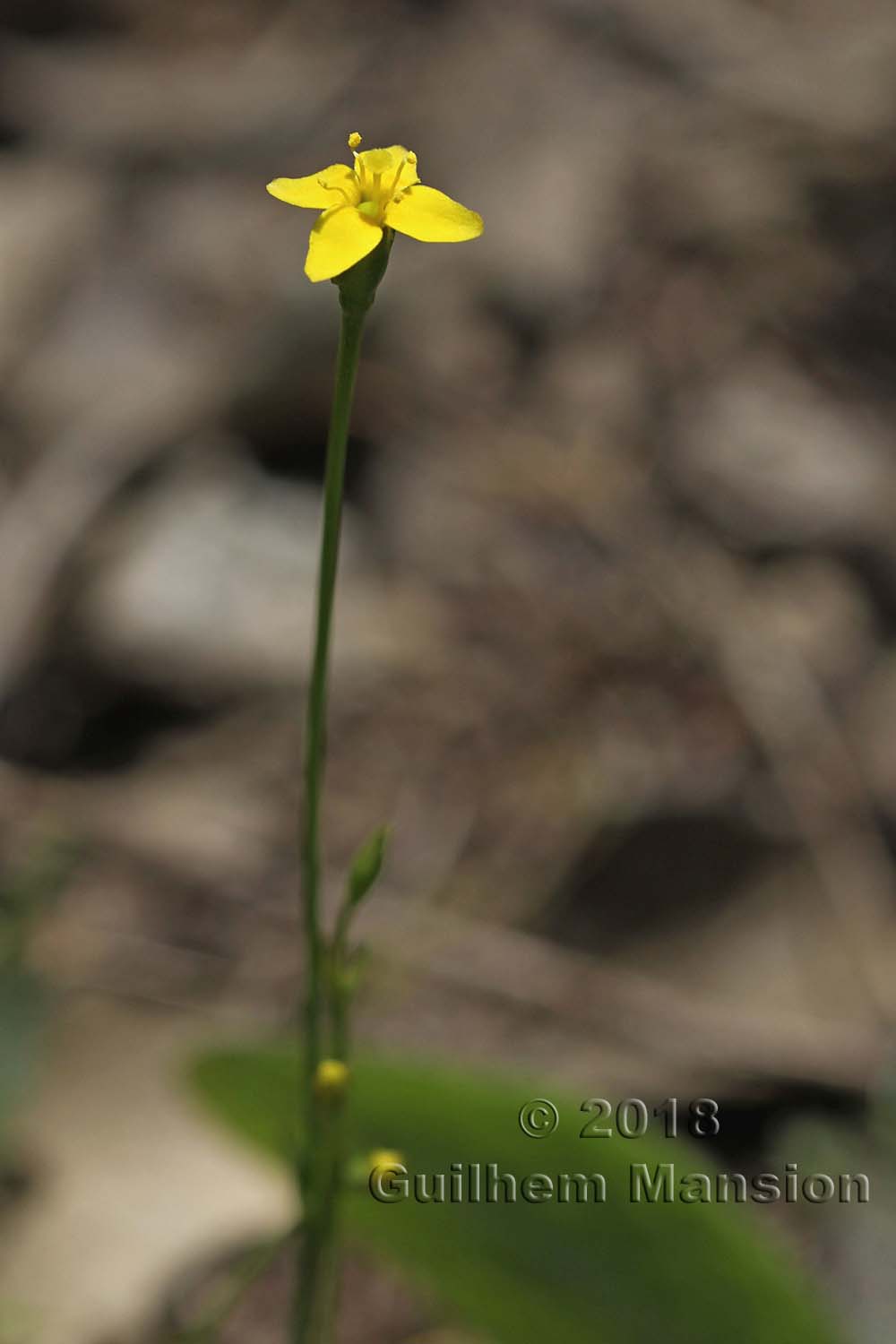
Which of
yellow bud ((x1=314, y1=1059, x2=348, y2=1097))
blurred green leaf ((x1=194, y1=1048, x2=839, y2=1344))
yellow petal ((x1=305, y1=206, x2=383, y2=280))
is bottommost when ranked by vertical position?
blurred green leaf ((x1=194, y1=1048, x2=839, y2=1344))

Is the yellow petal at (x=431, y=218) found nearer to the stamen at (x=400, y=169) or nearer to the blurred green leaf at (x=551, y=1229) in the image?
the stamen at (x=400, y=169)

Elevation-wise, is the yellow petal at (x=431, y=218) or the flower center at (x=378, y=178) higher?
the flower center at (x=378, y=178)

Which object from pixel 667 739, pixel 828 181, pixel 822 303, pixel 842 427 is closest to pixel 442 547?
pixel 667 739

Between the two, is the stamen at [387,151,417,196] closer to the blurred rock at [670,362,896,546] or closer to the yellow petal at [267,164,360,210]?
the yellow petal at [267,164,360,210]

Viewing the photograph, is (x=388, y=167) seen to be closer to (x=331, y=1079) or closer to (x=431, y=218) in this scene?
(x=431, y=218)

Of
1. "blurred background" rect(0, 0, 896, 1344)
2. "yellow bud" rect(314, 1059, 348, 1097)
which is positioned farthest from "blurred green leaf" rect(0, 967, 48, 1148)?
"yellow bud" rect(314, 1059, 348, 1097)

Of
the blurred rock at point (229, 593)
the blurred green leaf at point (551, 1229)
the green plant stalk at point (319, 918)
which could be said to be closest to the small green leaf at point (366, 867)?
the green plant stalk at point (319, 918)

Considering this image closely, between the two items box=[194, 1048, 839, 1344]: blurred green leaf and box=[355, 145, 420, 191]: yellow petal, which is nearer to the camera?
box=[355, 145, 420, 191]: yellow petal
